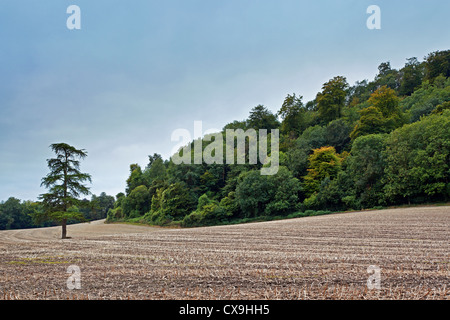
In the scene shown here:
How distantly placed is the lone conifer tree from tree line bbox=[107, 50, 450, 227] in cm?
2807

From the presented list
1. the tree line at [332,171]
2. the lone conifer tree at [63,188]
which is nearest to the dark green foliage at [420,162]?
the tree line at [332,171]

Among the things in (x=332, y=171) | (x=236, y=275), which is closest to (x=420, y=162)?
(x=332, y=171)

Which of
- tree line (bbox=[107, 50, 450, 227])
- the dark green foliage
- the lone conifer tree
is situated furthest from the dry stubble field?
tree line (bbox=[107, 50, 450, 227])

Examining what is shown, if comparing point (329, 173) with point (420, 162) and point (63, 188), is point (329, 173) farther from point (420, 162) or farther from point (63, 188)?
point (63, 188)

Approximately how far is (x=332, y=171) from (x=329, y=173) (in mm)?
654

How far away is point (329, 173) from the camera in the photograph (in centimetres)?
5334

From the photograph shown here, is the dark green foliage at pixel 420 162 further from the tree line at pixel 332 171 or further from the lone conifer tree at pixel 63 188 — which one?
the lone conifer tree at pixel 63 188

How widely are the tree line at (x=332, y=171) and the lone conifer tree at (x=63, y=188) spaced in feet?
92.1

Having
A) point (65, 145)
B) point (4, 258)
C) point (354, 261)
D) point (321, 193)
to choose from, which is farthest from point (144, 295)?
point (321, 193)

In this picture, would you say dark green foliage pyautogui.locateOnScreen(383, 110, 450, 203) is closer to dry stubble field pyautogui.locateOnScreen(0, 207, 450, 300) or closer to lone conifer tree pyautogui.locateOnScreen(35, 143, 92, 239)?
dry stubble field pyautogui.locateOnScreen(0, 207, 450, 300)

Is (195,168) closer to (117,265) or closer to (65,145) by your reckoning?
(65,145)

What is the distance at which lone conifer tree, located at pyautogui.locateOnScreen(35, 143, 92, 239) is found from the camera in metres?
29.0

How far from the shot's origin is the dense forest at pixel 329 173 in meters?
40.7

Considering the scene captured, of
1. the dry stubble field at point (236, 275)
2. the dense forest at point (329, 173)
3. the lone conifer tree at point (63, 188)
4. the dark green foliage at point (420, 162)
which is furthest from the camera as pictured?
the dense forest at point (329, 173)
